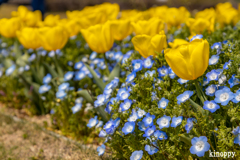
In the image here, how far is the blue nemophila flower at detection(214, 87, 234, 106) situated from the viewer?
1.38 metres

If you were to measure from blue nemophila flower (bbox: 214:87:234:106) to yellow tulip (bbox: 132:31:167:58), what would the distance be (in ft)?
1.84

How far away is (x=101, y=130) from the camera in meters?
1.92

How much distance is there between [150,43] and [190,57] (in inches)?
22.0

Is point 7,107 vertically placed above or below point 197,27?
below

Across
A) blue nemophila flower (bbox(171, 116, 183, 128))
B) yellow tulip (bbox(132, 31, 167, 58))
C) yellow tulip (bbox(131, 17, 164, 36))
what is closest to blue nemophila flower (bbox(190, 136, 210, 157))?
blue nemophila flower (bbox(171, 116, 183, 128))

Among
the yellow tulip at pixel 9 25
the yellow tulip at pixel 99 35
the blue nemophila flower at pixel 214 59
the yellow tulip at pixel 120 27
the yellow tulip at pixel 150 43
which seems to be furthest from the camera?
the yellow tulip at pixel 9 25

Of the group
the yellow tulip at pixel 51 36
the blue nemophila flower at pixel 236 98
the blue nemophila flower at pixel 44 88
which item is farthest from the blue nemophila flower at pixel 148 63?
the blue nemophila flower at pixel 44 88

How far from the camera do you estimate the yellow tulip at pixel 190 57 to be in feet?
4.38

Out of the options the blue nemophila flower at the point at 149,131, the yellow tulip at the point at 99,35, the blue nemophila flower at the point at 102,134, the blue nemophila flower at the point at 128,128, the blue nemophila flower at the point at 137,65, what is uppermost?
the yellow tulip at the point at 99,35

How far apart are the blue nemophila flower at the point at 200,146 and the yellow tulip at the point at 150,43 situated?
0.72 meters

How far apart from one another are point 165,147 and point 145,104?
0.37m

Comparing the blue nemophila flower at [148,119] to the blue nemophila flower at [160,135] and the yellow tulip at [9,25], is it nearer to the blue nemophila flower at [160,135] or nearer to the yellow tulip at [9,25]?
the blue nemophila flower at [160,135]

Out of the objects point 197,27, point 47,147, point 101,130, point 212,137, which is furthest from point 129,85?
point 197,27

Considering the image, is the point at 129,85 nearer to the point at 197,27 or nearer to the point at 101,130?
the point at 101,130
